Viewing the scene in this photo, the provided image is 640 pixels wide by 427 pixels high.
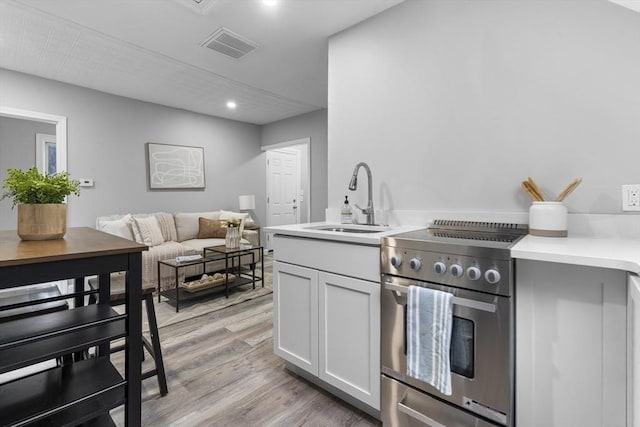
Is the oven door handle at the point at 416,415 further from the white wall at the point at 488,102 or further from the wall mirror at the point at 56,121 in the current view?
the wall mirror at the point at 56,121

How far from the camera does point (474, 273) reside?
1151 millimetres

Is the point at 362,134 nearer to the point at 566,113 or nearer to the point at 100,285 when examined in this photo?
the point at 566,113

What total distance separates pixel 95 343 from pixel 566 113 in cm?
227

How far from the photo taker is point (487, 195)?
5.67 feet

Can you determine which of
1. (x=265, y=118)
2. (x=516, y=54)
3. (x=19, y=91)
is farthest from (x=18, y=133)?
(x=516, y=54)

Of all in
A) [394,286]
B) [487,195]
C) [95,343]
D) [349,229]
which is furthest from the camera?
[349,229]

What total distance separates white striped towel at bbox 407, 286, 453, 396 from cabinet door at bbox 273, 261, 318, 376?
0.58 metres

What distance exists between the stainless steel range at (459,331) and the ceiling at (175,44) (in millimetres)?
1840

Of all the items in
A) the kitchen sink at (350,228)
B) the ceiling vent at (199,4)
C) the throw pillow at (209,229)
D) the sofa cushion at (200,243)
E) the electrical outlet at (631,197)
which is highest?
the ceiling vent at (199,4)

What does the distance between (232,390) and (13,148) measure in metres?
5.43

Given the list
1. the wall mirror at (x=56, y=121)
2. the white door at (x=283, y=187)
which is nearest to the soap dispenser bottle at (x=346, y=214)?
the wall mirror at (x=56, y=121)

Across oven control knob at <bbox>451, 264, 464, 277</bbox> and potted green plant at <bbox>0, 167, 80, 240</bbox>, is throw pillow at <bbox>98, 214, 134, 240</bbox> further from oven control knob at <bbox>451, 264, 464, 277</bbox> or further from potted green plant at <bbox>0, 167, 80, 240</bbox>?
oven control knob at <bbox>451, 264, 464, 277</bbox>

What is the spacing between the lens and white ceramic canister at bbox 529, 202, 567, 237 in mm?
1370

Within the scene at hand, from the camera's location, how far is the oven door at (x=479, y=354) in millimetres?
1112
